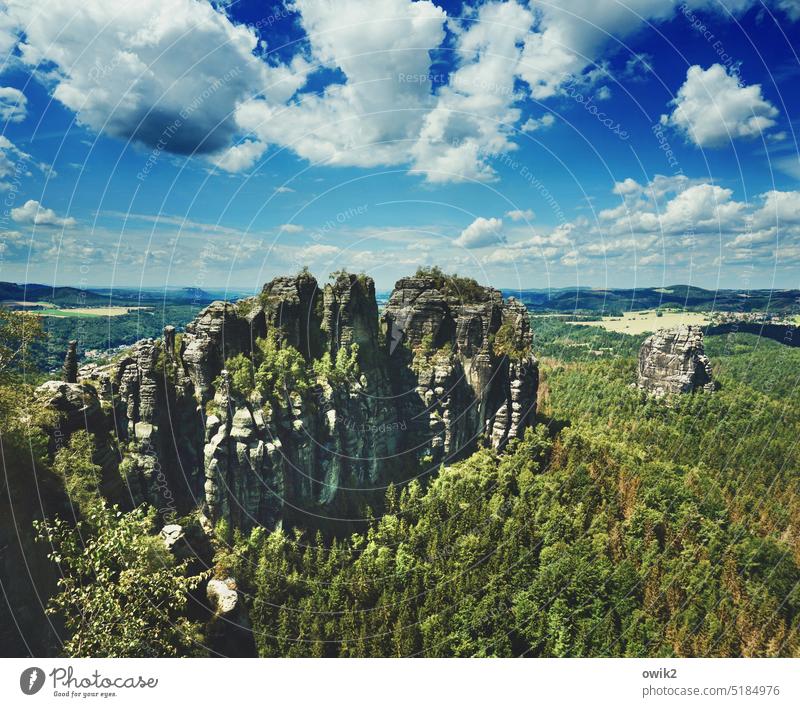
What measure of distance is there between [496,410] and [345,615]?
22.9 metres

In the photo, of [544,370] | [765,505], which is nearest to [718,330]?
[544,370]

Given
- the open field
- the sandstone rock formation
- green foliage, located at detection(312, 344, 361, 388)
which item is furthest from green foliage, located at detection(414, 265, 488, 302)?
the open field

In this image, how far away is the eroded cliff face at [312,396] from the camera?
26.2m

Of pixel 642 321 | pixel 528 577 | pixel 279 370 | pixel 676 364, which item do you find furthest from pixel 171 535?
pixel 642 321

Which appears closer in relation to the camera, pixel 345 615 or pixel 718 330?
pixel 345 615

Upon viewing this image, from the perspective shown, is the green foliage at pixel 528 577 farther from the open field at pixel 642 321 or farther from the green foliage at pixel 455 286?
the open field at pixel 642 321

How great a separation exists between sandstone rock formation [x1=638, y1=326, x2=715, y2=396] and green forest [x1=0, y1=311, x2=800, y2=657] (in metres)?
31.5

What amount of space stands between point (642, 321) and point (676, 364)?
341 ft

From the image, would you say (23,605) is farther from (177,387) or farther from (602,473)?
(602,473)

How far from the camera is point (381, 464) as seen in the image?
36531 millimetres

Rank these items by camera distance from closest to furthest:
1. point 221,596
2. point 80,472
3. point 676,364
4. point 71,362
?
1. point 80,472
2. point 221,596
3. point 71,362
4. point 676,364

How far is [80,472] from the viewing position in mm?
19047

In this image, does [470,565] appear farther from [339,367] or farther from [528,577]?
[339,367]

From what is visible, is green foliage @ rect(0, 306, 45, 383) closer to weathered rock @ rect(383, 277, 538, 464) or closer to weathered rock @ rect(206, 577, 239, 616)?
weathered rock @ rect(206, 577, 239, 616)
